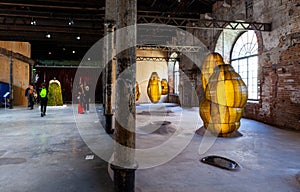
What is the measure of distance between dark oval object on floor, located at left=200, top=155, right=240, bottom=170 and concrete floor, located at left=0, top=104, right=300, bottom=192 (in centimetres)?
13

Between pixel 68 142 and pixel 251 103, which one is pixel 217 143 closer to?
pixel 68 142

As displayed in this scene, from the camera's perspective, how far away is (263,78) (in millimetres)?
8453

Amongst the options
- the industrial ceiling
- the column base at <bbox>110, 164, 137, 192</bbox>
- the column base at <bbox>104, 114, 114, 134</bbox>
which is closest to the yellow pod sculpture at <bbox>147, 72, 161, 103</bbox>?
the industrial ceiling

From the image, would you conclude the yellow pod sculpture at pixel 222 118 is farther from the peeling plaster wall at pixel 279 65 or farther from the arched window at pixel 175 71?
the arched window at pixel 175 71

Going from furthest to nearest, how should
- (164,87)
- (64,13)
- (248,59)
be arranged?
(164,87) < (64,13) < (248,59)

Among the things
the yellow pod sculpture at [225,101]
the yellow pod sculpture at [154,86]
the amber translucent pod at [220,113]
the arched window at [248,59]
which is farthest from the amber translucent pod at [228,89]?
the yellow pod sculpture at [154,86]

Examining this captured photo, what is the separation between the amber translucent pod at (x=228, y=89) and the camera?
594 centimetres

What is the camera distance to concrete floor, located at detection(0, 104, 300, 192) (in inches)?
122

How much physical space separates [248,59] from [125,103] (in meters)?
8.78

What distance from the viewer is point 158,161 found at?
4137 millimetres

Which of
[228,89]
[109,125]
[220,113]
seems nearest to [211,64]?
[228,89]

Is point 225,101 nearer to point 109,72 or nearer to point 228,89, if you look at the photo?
point 228,89

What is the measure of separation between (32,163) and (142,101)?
15334 millimetres

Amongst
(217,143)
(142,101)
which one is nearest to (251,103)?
(217,143)
